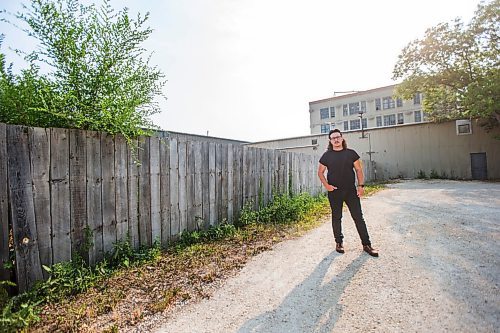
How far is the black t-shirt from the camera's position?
394 centimetres

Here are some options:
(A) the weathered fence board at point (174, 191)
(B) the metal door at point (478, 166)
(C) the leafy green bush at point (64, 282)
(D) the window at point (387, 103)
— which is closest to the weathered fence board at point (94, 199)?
(C) the leafy green bush at point (64, 282)

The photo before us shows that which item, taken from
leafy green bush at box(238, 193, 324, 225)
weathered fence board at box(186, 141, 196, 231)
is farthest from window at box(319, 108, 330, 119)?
weathered fence board at box(186, 141, 196, 231)

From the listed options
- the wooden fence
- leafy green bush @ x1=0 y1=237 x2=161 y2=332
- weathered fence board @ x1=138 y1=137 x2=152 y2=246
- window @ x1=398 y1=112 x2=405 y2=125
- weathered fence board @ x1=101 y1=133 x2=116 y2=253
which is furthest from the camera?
window @ x1=398 y1=112 x2=405 y2=125

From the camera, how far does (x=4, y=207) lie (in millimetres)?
2463

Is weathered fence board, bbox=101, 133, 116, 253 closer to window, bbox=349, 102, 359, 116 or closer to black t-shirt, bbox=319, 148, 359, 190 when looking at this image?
black t-shirt, bbox=319, 148, 359, 190

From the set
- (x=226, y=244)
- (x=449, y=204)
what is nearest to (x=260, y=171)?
(x=226, y=244)

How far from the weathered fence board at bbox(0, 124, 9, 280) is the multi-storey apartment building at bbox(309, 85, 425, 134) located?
36.8 m

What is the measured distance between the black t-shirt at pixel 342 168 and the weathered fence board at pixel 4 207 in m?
3.82

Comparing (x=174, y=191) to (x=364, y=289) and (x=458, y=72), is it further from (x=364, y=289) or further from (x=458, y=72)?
(x=458, y=72)

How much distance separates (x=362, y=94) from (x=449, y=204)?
34451mm

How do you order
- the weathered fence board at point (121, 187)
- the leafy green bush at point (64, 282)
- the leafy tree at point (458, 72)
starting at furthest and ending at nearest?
the leafy tree at point (458, 72)
the weathered fence board at point (121, 187)
the leafy green bush at point (64, 282)

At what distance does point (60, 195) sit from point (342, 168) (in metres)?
3.59

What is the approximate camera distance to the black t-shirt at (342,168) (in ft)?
12.9

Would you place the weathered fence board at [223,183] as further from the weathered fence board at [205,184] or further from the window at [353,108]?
the window at [353,108]
